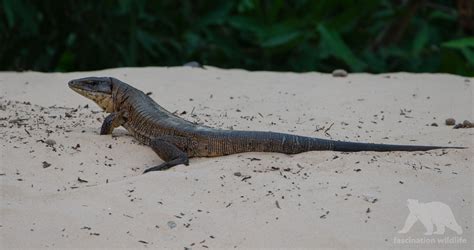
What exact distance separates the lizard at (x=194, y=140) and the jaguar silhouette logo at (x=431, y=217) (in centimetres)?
102

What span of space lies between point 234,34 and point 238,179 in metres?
7.82

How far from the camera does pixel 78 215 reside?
4.76 meters

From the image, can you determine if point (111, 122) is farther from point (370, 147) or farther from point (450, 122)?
point (450, 122)

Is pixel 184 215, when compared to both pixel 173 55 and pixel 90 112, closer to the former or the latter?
pixel 90 112

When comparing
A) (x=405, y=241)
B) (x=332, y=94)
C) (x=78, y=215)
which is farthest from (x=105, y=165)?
(x=332, y=94)

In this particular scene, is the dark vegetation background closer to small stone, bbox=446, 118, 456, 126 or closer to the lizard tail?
small stone, bbox=446, 118, 456, 126

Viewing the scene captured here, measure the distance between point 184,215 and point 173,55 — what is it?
792 centimetres

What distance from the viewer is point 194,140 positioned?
6.06 meters

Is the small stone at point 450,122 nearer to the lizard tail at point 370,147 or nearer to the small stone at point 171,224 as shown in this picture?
the lizard tail at point 370,147

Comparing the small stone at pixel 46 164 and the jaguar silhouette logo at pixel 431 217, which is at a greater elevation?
the small stone at pixel 46 164

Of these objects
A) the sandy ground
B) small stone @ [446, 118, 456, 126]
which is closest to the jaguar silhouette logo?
the sandy ground

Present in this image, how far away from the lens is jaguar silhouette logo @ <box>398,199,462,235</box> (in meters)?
4.64

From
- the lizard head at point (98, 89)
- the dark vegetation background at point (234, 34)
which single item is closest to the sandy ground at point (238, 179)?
the lizard head at point (98, 89)

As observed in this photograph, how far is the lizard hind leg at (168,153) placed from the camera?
229 inches
